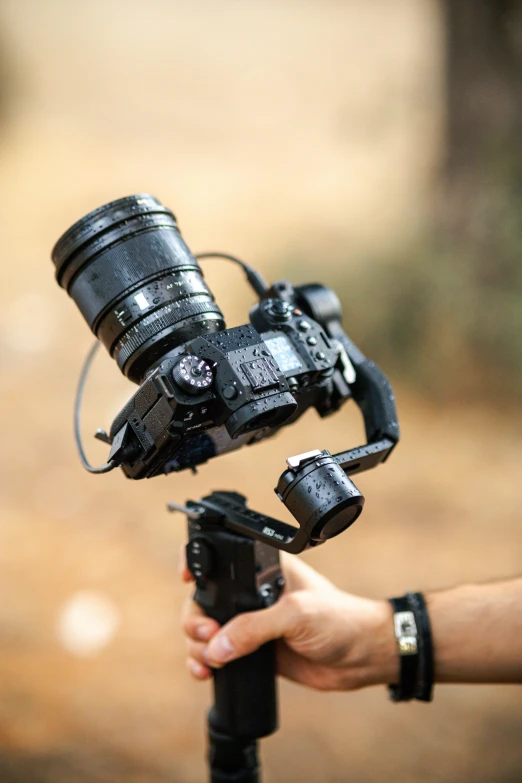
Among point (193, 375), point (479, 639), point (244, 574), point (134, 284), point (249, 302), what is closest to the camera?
point (193, 375)

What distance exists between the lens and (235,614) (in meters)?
1.47

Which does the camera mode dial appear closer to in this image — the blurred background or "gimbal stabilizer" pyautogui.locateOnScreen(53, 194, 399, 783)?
"gimbal stabilizer" pyautogui.locateOnScreen(53, 194, 399, 783)

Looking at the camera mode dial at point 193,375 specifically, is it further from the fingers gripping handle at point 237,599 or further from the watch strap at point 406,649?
the watch strap at point 406,649

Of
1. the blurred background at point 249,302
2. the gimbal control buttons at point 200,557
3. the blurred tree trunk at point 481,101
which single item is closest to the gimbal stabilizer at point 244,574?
the gimbal control buttons at point 200,557

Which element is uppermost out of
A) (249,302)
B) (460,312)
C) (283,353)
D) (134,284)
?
(249,302)

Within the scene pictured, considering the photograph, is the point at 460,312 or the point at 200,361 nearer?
the point at 200,361

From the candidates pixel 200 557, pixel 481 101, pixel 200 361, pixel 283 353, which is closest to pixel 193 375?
pixel 200 361

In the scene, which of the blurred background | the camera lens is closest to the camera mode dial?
the camera lens

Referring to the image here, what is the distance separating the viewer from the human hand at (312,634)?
1.44 metres

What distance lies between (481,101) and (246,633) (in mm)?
4021

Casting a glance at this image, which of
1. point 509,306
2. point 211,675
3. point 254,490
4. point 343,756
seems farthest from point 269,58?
point 211,675

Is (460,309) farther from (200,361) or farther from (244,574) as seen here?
(200,361)

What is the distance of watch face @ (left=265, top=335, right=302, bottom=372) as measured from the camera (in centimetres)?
132

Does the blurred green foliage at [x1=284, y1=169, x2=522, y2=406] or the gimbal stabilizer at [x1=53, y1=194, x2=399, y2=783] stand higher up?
the blurred green foliage at [x1=284, y1=169, x2=522, y2=406]
